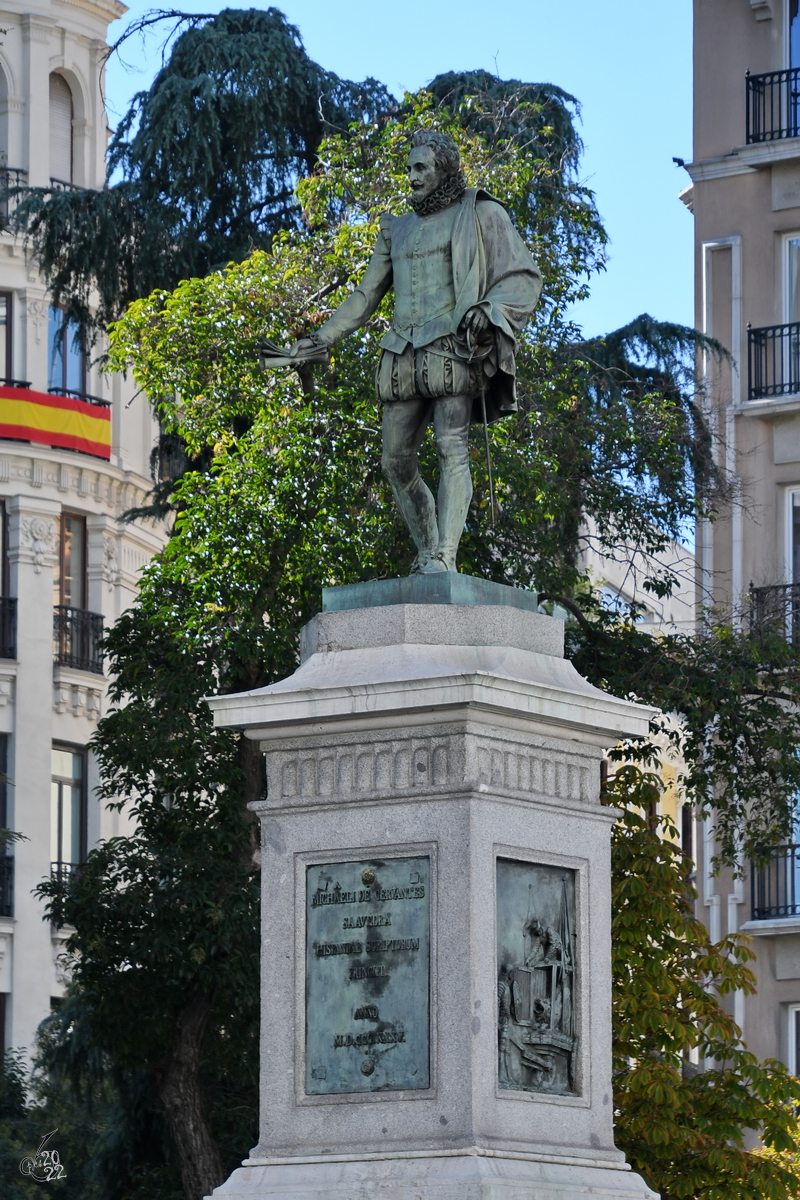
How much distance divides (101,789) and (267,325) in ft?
13.5

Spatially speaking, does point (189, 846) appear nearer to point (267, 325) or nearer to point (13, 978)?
point (267, 325)

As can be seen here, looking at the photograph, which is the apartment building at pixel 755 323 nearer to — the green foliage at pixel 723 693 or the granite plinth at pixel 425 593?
the green foliage at pixel 723 693

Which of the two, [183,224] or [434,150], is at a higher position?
[183,224]

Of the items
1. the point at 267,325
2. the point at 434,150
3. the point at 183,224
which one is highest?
the point at 183,224

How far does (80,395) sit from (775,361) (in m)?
11.2

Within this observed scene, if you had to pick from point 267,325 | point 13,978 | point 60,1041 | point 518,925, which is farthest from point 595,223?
point 13,978

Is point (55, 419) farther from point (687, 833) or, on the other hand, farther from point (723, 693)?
point (723, 693)

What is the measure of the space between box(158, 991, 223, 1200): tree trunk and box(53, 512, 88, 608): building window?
16458mm

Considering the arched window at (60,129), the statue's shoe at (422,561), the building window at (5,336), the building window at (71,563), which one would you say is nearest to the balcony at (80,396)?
the building window at (5,336)

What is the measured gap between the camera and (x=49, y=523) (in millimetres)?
40281

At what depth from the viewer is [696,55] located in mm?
36062

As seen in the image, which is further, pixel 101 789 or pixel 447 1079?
pixel 101 789

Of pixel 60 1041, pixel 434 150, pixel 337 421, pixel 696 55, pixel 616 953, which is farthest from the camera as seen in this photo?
pixel 696 55

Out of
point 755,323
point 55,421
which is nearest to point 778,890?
point 755,323
